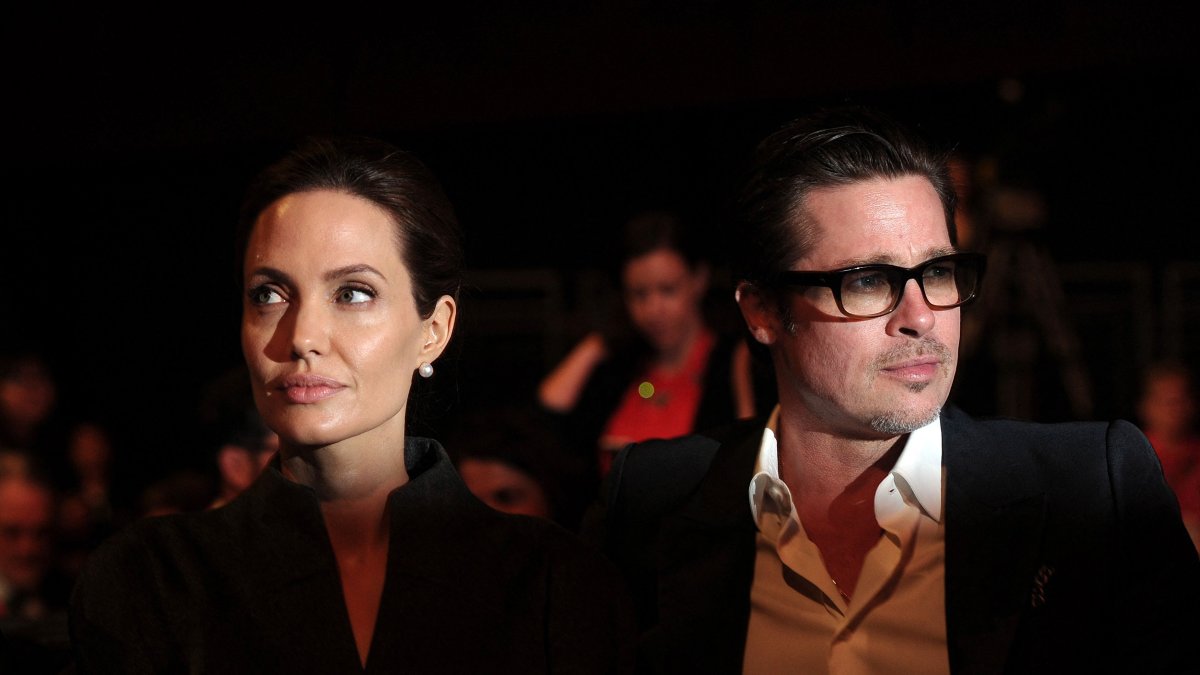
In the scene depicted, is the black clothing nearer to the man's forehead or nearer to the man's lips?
the man's lips

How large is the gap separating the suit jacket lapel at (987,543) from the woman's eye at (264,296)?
1107 millimetres

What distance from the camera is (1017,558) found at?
1892 mm

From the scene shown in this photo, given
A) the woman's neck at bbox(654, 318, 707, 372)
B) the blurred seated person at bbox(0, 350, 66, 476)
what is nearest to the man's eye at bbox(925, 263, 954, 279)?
the woman's neck at bbox(654, 318, 707, 372)

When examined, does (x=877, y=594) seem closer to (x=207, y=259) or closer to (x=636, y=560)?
(x=636, y=560)

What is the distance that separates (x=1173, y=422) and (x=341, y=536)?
9.82 ft

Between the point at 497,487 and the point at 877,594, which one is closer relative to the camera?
the point at 877,594

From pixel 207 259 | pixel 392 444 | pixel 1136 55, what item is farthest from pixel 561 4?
pixel 207 259

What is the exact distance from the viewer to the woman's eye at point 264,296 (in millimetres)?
1887

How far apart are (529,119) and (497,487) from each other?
3.48 feet

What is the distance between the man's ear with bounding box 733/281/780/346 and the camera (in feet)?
7.07

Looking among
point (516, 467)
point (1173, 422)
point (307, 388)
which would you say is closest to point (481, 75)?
point (307, 388)

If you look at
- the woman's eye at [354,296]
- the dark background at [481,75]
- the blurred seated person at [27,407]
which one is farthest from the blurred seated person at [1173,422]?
the blurred seated person at [27,407]

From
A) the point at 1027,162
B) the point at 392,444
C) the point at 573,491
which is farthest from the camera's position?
the point at 1027,162

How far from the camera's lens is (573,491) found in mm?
3006
